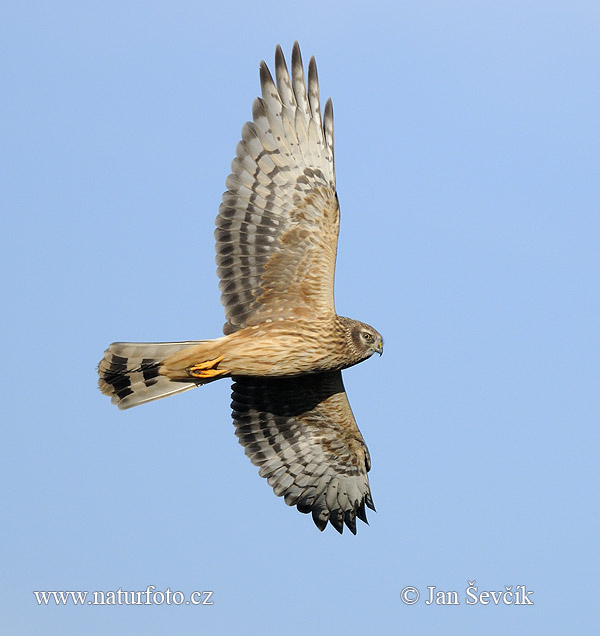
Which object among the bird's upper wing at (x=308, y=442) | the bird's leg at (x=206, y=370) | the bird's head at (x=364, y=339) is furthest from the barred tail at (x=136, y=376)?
the bird's head at (x=364, y=339)

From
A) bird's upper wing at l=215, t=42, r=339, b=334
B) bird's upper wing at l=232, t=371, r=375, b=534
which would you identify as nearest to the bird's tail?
bird's upper wing at l=215, t=42, r=339, b=334

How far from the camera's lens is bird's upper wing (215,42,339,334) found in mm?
12930

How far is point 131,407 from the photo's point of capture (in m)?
13.4

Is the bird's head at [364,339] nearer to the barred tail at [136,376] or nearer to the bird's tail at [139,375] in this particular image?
the bird's tail at [139,375]

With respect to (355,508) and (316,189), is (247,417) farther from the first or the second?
(316,189)

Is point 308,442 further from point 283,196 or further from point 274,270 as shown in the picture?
point 283,196

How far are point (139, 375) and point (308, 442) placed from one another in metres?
2.54

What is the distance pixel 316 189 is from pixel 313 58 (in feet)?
4.84

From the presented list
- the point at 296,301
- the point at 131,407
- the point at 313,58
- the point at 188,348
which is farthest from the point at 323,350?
the point at 313,58

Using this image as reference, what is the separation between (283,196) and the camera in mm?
13000

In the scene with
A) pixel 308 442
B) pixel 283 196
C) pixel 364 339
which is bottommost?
pixel 308 442

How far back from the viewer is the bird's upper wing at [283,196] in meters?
12.9

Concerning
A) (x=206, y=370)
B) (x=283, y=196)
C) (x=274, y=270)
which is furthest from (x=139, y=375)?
(x=283, y=196)

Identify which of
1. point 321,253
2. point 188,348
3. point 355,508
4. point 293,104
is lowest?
point 355,508
